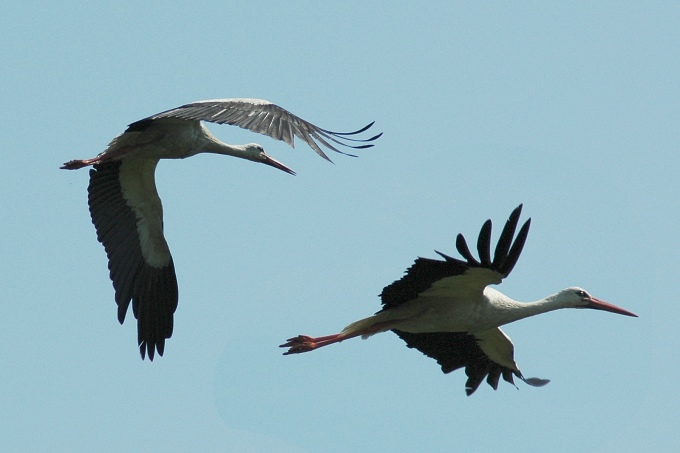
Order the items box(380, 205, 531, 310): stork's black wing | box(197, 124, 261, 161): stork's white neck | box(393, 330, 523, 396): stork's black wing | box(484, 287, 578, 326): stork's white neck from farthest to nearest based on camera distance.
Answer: box(197, 124, 261, 161): stork's white neck < box(393, 330, 523, 396): stork's black wing < box(484, 287, 578, 326): stork's white neck < box(380, 205, 531, 310): stork's black wing

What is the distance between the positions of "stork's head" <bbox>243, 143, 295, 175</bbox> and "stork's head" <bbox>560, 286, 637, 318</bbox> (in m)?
3.72

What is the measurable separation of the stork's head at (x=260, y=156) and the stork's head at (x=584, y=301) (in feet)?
12.2

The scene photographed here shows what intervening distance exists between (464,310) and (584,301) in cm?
154

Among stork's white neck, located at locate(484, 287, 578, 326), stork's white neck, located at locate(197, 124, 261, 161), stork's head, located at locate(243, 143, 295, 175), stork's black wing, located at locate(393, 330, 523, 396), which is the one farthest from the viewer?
stork's head, located at locate(243, 143, 295, 175)

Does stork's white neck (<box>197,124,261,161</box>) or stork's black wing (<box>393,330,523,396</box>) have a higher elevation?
stork's white neck (<box>197,124,261,161</box>)

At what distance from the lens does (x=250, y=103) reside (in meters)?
11.8

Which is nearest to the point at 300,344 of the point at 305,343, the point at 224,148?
the point at 305,343

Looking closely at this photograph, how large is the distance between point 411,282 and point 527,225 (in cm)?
148

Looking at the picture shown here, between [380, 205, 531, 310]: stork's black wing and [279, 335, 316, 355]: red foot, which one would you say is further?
[279, 335, 316, 355]: red foot

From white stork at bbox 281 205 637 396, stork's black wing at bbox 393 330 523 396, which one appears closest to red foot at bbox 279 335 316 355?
white stork at bbox 281 205 637 396

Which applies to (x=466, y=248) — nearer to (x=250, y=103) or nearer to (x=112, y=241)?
(x=250, y=103)

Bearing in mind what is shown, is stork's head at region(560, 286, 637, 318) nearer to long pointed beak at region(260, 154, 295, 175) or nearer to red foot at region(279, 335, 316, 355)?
red foot at region(279, 335, 316, 355)

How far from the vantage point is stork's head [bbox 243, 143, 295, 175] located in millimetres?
13852

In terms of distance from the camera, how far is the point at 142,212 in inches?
530
